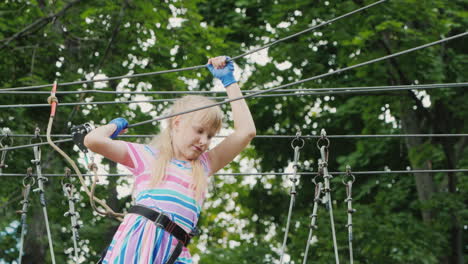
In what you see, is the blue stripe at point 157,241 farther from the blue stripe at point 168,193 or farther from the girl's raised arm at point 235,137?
the girl's raised arm at point 235,137

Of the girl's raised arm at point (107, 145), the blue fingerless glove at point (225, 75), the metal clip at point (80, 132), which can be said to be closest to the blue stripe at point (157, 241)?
the girl's raised arm at point (107, 145)

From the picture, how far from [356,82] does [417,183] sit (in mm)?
1256

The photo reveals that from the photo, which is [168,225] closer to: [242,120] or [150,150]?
[150,150]

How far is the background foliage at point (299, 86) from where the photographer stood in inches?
286

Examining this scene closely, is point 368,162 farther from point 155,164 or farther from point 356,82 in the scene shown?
point 155,164

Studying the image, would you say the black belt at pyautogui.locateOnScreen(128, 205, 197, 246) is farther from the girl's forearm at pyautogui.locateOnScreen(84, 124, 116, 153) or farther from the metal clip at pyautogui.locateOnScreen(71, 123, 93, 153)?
the metal clip at pyautogui.locateOnScreen(71, 123, 93, 153)

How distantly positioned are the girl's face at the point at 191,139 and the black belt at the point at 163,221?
0.27m

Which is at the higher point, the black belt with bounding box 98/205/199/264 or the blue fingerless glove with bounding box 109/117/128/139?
the blue fingerless glove with bounding box 109/117/128/139

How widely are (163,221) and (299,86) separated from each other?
212 inches

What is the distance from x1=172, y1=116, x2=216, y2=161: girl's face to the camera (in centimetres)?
298

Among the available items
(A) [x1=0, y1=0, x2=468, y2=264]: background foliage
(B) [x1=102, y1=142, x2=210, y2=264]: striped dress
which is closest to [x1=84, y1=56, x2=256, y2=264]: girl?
(B) [x1=102, y1=142, x2=210, y2=264]: striped dress

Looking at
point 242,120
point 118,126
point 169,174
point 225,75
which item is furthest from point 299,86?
point 169,174

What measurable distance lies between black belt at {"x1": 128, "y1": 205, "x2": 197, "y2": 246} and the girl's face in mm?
270

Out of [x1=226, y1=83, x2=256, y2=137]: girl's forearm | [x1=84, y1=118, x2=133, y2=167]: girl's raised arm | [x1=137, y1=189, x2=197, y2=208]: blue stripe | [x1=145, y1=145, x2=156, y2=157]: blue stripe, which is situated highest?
[x1=226, y1=83, x2=256, y2=137]: girl's forearm
